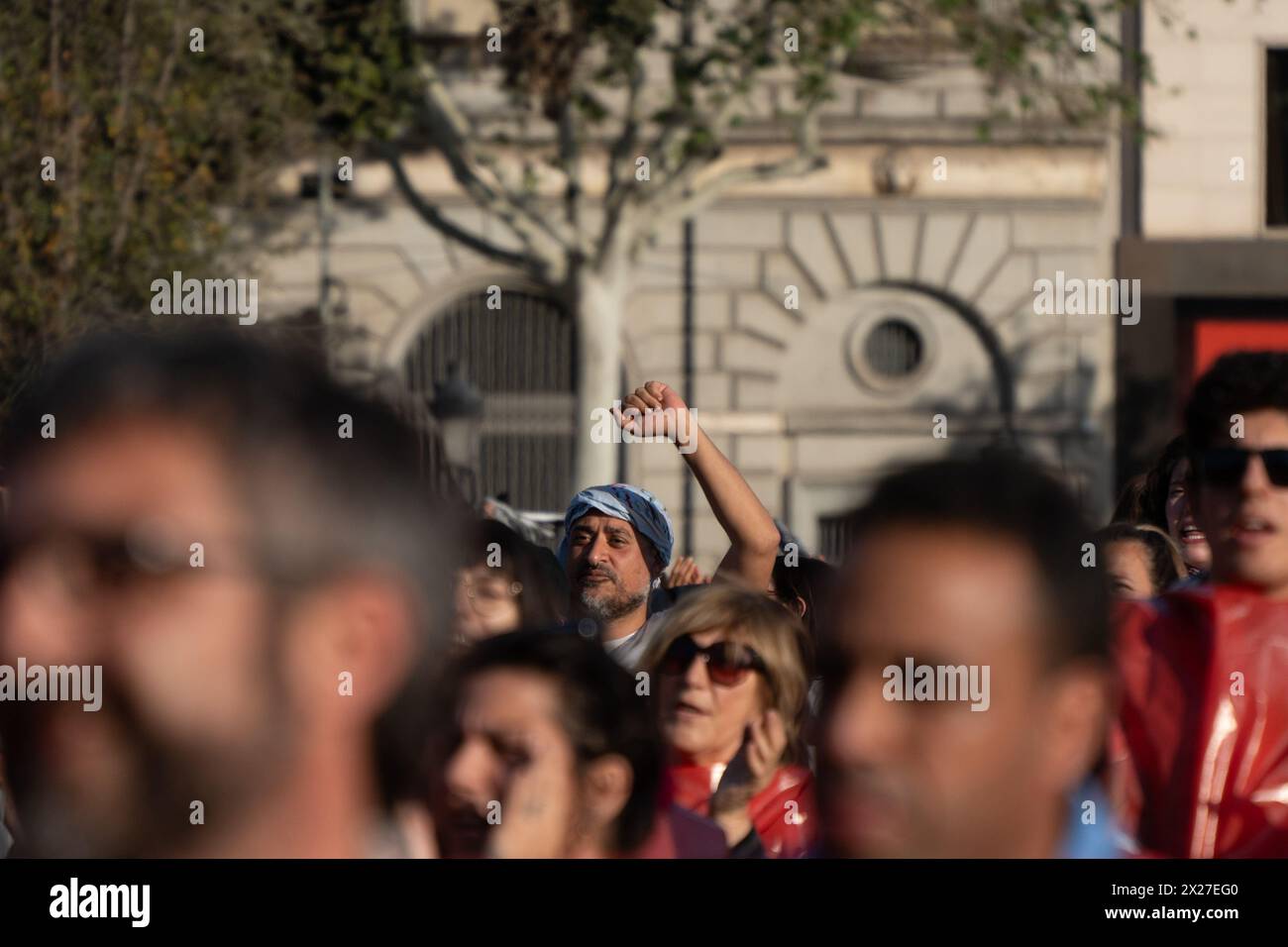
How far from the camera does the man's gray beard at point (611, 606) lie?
509 cm

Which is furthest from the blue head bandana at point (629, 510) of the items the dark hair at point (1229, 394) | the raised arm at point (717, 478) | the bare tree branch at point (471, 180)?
the bare tree branch at point (471, 180)

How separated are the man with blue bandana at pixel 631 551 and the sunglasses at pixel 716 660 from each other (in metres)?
0.72

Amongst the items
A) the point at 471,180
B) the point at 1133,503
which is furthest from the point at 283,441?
the point at 471,180

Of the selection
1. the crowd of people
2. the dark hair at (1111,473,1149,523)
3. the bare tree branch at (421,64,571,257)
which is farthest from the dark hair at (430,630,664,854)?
the bare tree branch at (421,64,571,257)

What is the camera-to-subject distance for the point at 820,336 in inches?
727

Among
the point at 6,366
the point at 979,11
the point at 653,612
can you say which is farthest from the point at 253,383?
the point at 979,11

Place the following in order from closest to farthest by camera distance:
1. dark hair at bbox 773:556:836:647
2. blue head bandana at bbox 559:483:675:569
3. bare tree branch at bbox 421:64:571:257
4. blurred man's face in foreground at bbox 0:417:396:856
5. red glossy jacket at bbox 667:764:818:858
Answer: blurred man's face in foreground at bbox 0:417:396:856
red glossy jacket at bbox 667:764:818:858
dark hair at bbox 773:556:836:647
blue head bandana at bbox 559:483:675:569
bare tree branch at bbox 421:64:571:257

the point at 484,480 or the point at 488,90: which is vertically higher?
the point at 488,90

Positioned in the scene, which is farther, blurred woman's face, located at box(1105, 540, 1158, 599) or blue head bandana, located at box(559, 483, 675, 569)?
blue head bandana, located at box(559, 483, 675, 569)

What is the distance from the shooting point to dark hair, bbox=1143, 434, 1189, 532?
4977 mm

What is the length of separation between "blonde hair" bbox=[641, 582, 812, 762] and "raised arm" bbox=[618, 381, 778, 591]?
0.48 m

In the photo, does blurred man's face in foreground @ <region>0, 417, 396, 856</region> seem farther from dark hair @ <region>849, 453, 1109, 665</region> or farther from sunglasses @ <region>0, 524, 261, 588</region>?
dark hair @ <region>849, 453, 1109, 665</region>
